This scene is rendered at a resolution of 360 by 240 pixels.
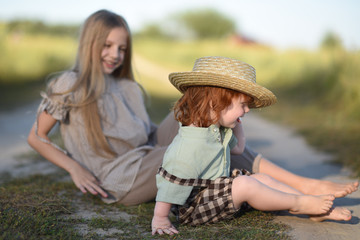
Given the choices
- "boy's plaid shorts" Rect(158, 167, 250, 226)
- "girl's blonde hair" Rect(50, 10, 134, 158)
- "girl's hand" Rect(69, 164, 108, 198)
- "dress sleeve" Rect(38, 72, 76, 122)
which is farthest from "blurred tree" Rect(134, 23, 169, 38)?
"boy's plaid shorts" Rect(158, 167, 250, 226)

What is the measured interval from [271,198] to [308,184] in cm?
49

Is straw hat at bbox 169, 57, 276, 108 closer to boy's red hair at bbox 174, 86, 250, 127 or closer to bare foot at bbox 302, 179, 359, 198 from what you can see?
boy's red hair at bbox 174, 86, 250, 127

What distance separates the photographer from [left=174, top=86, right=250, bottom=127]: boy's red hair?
1.98 metres

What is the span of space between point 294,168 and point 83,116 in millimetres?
1912

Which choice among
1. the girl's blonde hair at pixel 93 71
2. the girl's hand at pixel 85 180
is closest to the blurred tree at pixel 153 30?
the girl's blonde hair at pixel 93 71

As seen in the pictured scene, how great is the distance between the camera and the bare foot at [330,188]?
2.15 m

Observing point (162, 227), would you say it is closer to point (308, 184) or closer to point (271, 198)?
point (271, 198)

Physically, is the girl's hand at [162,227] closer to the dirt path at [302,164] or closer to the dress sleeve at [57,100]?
the dirt path at [302,164]

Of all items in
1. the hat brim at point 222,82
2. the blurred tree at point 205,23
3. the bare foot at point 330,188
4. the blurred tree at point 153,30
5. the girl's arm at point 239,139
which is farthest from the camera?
the blurred tree at point 205,23

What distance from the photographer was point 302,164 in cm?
360

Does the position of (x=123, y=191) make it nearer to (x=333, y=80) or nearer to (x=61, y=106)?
(x=61, y=106)

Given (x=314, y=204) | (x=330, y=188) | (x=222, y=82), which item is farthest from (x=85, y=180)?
(x=330, y=188)

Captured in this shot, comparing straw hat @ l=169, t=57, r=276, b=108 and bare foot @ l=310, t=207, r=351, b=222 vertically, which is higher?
straw hat @ l=169, t=57, r=276, b=108

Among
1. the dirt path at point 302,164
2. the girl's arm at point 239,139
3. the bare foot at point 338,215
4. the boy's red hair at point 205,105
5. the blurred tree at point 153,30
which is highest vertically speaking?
the boy's red hair at point 205,105
